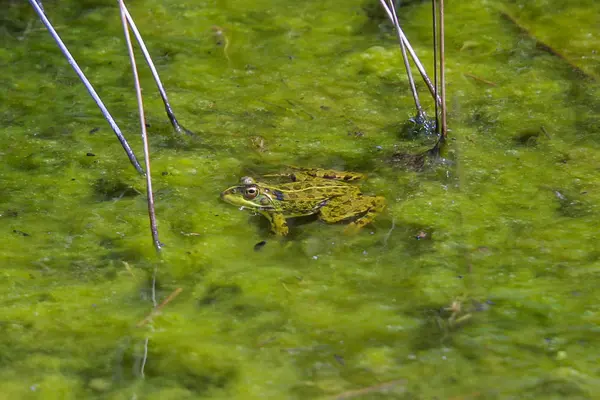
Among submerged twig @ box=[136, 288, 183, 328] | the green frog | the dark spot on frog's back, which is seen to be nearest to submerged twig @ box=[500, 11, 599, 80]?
the green frog

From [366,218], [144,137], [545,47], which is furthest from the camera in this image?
[545,47]

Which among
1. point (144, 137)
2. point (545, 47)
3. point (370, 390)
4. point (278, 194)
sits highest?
point (144, 137)

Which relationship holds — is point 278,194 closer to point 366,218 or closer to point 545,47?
point 366,218

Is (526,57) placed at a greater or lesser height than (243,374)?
greater

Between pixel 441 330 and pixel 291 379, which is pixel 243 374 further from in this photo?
pixel 441 330

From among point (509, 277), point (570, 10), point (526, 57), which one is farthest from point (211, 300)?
point (570, 10)

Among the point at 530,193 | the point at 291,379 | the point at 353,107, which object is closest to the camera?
the point at 291,379

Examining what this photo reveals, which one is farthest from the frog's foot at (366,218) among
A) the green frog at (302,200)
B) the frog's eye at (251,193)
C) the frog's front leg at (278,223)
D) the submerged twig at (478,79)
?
the submerged twig at (478,79)

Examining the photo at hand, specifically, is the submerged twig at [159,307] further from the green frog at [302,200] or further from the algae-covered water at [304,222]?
the green frog at [302,200]

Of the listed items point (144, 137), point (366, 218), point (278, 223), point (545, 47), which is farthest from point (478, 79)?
point (144, 137)
